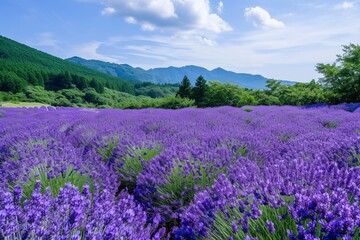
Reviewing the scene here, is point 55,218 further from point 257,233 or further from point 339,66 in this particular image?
point 339,66

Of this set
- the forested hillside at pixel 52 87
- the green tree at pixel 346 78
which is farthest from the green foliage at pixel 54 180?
the forested hillside at pixel 52 87

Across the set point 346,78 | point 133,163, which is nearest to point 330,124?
point 133,163

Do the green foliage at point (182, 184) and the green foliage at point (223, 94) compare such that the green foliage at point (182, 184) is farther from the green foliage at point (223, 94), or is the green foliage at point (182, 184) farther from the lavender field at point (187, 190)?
the green foliage at point (223, 94)

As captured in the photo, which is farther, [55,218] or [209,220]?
[209,220]

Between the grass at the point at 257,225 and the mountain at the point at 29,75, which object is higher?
the grass at the point at 257,225

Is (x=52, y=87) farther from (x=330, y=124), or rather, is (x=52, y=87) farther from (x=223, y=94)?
(x=330, y=124)

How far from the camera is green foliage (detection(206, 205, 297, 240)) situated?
4.32ft

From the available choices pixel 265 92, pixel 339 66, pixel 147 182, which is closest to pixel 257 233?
pixel 147 182

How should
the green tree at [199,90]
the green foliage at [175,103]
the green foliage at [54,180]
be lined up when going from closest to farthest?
the green foliage at [54,180]
the green foliage at [175,103]
the green tree at [199,90]

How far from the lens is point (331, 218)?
1.10 meters

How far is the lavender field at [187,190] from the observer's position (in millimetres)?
1193

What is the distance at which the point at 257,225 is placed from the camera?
1.35 metres

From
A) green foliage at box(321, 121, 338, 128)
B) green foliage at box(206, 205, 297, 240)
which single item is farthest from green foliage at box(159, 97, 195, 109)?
green foliage at box(206, 205, 297, 240)

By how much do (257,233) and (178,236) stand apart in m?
0.42
